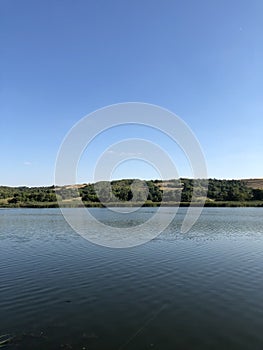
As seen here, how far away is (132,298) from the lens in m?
13.2

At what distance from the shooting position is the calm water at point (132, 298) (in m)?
9.52

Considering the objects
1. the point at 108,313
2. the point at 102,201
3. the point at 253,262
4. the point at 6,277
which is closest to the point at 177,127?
the point at 253,262

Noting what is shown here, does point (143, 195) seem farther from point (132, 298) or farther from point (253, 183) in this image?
point (132, 298)

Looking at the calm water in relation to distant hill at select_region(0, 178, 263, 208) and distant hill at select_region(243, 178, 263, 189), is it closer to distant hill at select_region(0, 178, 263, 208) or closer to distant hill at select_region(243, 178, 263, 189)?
distant hill at select_region(0, 178, 263, 208)

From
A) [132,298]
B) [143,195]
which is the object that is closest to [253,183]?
[143,195]

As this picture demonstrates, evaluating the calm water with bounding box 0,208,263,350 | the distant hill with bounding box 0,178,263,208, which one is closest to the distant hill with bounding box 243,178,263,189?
the distant hill with bounding box 0,178,263,208

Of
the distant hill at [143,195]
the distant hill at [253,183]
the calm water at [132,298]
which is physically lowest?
the calm water at [132,298]

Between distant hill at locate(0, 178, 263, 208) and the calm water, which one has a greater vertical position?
distant hill at locate(0, 178, 263, 208)

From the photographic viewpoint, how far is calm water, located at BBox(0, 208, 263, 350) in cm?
952

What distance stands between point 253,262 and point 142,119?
30.8 meters

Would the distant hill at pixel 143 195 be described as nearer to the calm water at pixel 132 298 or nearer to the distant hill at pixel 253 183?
the distant hill at pixel 253 183

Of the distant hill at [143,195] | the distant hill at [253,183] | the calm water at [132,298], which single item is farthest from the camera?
the distant hill at [253,183]

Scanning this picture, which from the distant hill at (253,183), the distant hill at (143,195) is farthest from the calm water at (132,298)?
the distant hill at (253,183)

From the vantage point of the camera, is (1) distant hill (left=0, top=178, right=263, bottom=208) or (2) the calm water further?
(1) distant hill (left=0, top=178, right=263, bottom=208)
